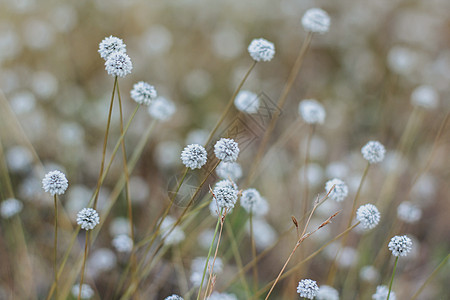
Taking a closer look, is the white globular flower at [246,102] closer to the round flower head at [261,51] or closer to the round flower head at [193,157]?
the round flower head at [261,51]

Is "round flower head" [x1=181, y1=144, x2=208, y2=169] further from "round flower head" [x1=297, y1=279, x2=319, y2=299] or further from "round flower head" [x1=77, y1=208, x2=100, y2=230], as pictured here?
"round flower head" [x1=297, y1=279, x2=319, y2=299]

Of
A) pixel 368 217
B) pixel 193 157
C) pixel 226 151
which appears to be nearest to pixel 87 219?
pixel 193 157

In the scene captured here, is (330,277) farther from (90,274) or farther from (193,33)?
(193,33)

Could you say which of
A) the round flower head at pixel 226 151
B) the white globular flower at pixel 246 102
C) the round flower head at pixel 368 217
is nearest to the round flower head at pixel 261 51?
the white globular flower at pixel 246 102

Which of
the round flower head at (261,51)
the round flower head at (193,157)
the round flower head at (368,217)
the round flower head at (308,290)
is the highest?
the round flower head at (261,51)

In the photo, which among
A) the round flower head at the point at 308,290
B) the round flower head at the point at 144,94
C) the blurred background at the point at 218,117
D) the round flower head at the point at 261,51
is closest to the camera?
the round flower head at the point at 308,290

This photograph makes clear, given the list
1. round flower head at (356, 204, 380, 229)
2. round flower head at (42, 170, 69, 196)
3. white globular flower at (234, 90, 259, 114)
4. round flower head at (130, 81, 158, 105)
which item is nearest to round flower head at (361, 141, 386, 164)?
round flower head at (356, 204, 380, 229)

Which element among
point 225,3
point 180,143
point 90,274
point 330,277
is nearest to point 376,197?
point 330,277
